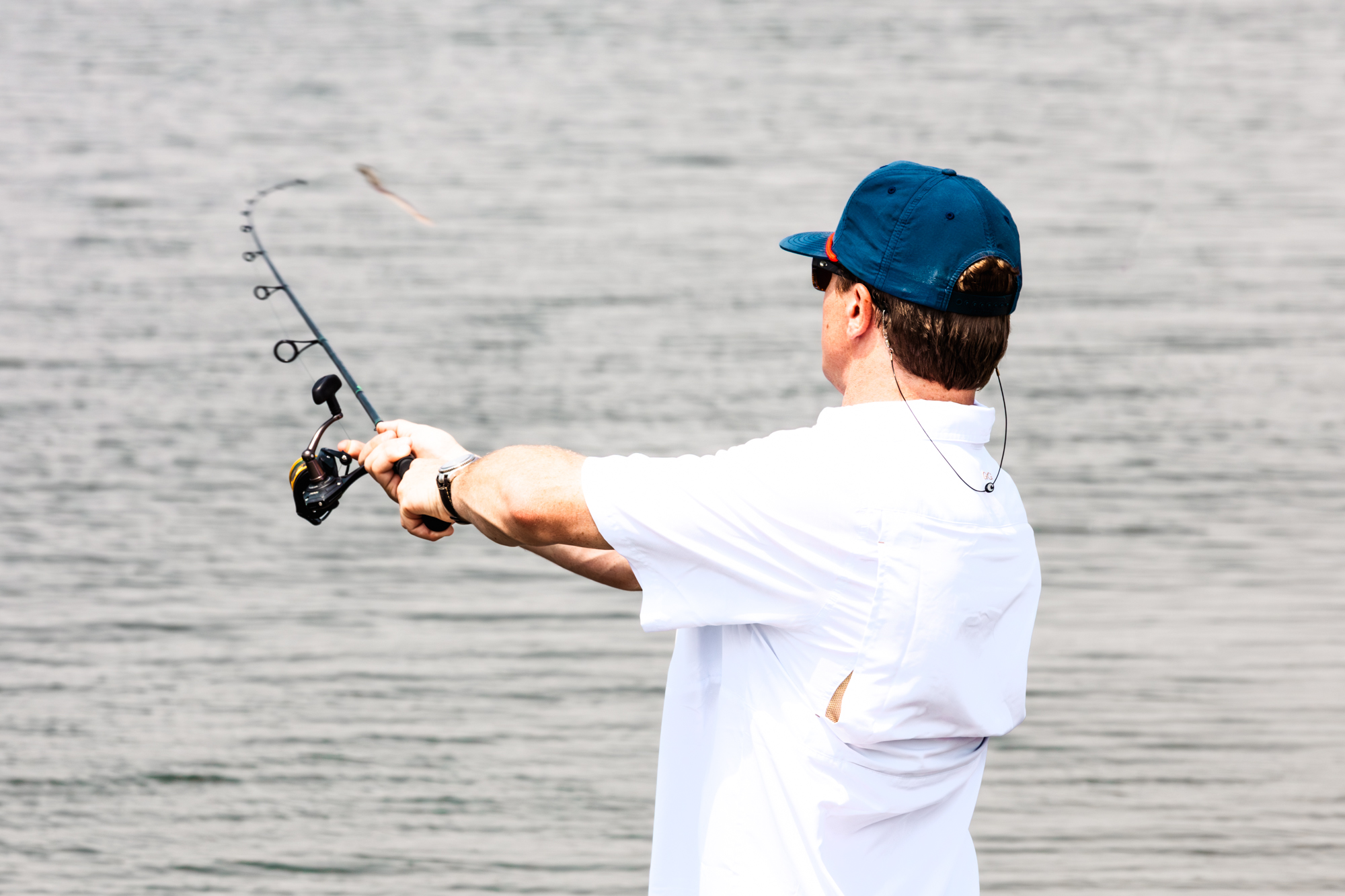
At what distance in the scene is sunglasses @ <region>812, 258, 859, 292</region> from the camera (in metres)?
0.95

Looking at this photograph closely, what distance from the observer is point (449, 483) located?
1.00m

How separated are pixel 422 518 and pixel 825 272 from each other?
0.42 m

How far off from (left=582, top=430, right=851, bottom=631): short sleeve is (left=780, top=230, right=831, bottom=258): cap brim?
0.60 feet

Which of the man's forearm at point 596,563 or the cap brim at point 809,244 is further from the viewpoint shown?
the man's forearm at point 596,563

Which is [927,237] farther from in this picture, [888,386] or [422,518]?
[422,518]

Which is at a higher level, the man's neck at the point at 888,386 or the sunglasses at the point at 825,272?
the sunglasses at the point at 825,272

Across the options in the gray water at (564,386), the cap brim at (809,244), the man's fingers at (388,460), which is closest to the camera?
the cap brim at (809,244)

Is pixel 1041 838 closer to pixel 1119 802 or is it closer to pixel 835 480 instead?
pixel 1119 802

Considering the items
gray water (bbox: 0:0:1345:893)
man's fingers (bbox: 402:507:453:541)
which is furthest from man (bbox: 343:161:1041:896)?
gray water (bbox: 0:0:1345:893)

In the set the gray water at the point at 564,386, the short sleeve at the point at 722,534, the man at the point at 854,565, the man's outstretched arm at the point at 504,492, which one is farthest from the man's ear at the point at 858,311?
the gray water at the point at 564,386

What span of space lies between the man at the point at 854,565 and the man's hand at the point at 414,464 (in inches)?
1.9

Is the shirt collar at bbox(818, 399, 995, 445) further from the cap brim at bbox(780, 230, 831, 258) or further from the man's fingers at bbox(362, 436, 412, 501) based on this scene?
the man's fingers at bbox(362, 436, 412, 501)

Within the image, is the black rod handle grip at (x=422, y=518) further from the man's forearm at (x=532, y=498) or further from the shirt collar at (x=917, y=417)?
the shirt collar at (x=917, y=417)

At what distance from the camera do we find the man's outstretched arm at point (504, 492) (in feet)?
2.97
